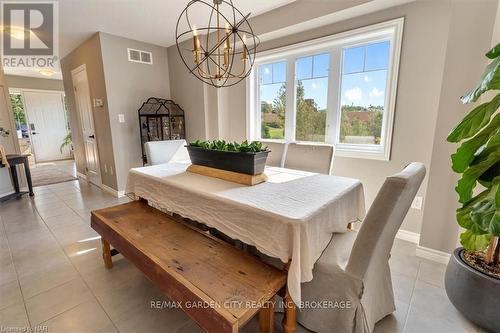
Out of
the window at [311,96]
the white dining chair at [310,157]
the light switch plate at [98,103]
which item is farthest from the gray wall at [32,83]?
the white dining chair at [310,157]

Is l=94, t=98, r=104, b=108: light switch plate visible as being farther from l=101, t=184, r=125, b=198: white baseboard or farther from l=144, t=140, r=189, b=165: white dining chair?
l=144, t=140, r=189, b=165: white dining chair

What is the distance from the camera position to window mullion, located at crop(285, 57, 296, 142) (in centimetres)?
309

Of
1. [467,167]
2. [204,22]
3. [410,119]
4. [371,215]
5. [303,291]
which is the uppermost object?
[204,22]

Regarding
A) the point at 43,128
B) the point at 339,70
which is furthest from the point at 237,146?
the point at 43,128

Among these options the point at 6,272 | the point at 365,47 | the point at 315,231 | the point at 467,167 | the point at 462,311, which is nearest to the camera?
the point at 315,231

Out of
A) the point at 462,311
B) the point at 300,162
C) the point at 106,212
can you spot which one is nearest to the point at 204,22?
the point at 300,162

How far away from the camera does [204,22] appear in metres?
3.15

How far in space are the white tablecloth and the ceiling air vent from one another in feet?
8.60

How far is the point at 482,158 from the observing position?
1255 millimetres

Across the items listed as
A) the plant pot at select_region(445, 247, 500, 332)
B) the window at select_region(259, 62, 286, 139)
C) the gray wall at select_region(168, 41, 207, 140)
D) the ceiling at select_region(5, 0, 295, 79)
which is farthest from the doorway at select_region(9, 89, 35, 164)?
the plant pot at select_region(445, 247, 500, 332)

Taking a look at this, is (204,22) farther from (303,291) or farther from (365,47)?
(303,291)

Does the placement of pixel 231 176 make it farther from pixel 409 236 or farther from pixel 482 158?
pixel 409 236

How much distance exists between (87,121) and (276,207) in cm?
448

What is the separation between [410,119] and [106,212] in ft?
9.39
